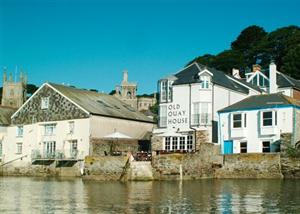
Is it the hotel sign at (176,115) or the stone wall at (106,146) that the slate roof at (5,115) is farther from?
the hotel sign at (176,115)

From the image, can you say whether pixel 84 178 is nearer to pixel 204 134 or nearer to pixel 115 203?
pixel 204 134

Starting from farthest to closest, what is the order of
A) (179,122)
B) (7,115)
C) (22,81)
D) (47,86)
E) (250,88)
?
1. (22,81)
2. (7,115)
3. (47,86)
4. (250,88)
5. (179,122)

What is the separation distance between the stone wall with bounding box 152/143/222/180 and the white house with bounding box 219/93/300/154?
513 centimetres

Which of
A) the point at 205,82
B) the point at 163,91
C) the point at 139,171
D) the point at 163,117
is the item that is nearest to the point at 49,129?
the point at 163,117

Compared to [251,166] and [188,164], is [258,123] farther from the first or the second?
[188,164]

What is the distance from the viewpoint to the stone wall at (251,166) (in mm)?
35594

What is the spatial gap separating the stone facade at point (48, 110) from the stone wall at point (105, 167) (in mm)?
10621

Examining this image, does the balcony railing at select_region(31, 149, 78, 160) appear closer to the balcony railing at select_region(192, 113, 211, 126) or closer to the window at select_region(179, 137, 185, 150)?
the window at select_region(179, 137, 185, 150)

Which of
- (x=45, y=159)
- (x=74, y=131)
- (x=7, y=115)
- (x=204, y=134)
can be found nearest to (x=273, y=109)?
(x=204, y=134)

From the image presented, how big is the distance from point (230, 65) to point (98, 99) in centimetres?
3551

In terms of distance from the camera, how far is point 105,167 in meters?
38.9

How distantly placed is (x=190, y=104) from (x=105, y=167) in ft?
37.1

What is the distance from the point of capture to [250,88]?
49938 millimetres

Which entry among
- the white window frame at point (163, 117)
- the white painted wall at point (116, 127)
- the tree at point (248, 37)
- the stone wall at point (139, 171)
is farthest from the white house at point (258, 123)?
the tree at point (248, 37)
